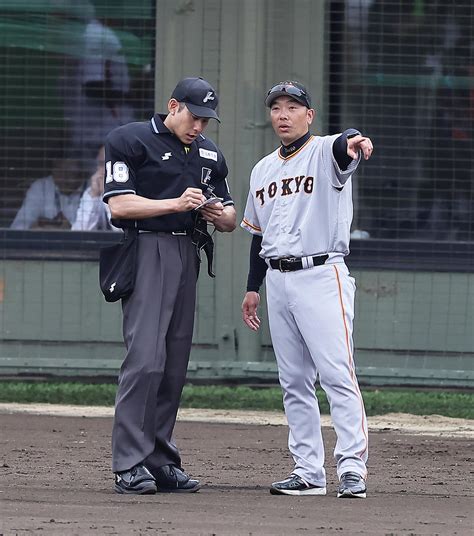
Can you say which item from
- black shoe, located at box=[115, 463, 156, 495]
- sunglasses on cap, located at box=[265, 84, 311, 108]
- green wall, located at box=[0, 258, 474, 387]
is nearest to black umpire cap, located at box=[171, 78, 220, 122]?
sunglasses on cap, located at box=[265, 84, 311, 108]

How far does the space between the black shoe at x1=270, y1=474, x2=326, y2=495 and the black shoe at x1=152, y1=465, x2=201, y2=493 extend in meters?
0.38

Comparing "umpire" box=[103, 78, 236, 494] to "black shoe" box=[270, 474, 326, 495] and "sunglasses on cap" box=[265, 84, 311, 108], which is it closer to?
"sunglasses on cap" box=[265, 84, 311, 108]

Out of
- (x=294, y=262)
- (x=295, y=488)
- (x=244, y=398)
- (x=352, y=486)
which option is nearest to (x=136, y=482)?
(x=295, y=488)

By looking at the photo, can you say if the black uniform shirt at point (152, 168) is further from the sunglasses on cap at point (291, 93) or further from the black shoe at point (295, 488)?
the black shoe at point (295, 488)

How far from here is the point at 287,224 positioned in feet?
22.4

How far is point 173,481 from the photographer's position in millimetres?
6863

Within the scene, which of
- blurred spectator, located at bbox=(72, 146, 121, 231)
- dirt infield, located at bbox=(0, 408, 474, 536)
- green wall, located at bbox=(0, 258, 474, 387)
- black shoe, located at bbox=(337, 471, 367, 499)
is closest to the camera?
dirt infield, located at bbox=(0, 408, 474, 536)

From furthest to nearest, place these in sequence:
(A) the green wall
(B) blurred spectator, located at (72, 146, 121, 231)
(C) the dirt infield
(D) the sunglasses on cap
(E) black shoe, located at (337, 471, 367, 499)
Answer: (B) blurred spectator, located at (72, 146, 121, 231)
(A) the green wall
(D) the sunglasses on cap
(E) black shoe, located at (337, 471, 367, 499)
(C) the dirt infield

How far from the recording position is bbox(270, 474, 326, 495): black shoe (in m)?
6.77

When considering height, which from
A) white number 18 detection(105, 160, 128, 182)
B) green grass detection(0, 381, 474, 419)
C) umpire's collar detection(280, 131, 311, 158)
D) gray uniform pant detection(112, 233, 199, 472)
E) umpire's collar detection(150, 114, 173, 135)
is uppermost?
umpire's collar detection(150, 114, 173, 135)

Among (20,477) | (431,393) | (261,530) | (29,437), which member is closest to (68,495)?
(20,477)

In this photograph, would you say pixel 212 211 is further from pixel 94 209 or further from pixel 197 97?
pixel 94 209

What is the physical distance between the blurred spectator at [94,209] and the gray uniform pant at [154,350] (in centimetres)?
445

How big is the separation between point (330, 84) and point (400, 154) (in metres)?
0.74
